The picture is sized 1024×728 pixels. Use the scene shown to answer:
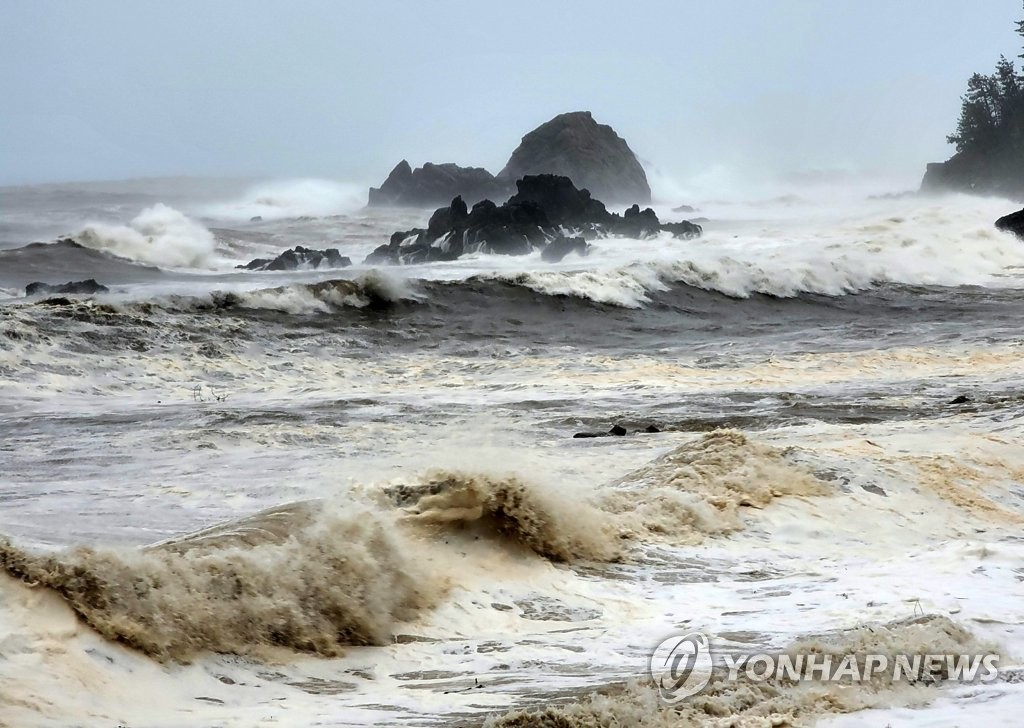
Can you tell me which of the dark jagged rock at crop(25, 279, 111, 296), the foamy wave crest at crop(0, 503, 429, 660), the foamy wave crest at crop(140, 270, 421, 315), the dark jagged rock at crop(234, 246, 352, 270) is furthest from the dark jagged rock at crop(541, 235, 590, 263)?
the foamy wave crest at crop(0, 503, 429, 660)

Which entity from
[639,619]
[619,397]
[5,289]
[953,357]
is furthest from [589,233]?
[639,619]

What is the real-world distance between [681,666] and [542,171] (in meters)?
69.0

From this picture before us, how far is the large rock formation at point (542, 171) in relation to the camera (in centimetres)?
7200

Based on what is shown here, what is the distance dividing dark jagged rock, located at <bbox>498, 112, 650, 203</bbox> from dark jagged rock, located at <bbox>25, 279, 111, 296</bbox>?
5046cm

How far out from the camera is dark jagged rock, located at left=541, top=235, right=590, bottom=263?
115 ft

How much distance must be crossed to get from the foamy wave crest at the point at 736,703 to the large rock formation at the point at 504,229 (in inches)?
1216

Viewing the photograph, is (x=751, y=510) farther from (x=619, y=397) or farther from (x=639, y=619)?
(x=619, y=397)

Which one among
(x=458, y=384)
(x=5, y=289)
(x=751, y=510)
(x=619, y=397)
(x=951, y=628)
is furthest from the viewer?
(x=5, y=289)

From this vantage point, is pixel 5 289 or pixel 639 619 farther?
pixel 5 289

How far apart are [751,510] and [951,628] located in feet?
9.26

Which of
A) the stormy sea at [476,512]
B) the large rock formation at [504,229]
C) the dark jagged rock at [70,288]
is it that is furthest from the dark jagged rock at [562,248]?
the dark jagged rock at [70,288]

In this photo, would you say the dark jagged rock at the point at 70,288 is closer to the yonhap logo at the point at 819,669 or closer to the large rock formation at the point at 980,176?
the yonhap logo at the point at 819,669

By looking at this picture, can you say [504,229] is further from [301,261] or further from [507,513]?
[507,513]

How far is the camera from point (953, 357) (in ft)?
50.9
